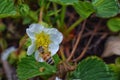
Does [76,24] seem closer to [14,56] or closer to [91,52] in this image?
[91,52]

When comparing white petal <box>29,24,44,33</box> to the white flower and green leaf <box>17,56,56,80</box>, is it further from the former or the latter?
green leaf <box>17,56,56,80</box>

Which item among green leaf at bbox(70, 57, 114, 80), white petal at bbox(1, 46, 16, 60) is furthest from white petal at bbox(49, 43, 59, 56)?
white petal at bbox(1, 46, 16, 60)

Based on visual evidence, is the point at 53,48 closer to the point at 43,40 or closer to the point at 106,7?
the point at 43,40

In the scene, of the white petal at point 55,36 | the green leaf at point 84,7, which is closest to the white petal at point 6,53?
the white petal at point 55,36

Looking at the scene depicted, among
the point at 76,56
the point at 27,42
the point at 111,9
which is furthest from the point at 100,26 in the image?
the point at 27,42

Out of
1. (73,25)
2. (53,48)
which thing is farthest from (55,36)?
(73,25)

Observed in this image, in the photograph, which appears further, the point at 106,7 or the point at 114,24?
the point at 114,24
